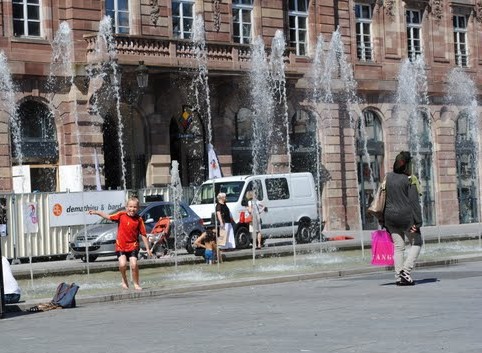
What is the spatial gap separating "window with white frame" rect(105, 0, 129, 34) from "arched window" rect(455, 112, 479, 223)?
55.5 ft

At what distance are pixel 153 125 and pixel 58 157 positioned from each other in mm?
3564

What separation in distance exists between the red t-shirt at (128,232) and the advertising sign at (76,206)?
10854 millimetres

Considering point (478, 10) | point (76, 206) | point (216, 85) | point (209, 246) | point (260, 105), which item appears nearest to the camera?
point (209, 246)

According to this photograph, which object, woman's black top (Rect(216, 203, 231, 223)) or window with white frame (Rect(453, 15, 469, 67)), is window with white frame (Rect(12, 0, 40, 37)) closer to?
woman's black top (Rect(216, 203, 231, 223))

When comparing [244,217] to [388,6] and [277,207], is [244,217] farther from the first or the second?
[388,6]

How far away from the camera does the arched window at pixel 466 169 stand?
1956 inches

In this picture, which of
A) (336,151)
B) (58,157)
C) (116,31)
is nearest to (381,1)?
(336,151)

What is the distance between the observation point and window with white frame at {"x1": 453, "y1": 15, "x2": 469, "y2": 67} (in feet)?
164

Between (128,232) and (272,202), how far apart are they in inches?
606

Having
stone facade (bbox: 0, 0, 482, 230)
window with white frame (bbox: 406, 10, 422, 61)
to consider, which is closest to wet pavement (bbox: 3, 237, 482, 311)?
stone facade (bbox: 0, 0, 482, 230)

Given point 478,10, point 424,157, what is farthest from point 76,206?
point 478,10

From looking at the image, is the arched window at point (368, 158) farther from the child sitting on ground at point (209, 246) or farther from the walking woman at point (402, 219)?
the walking woman at point (402, 219)

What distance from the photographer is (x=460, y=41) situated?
165 ft

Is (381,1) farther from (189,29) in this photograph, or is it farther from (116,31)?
(116,31)
